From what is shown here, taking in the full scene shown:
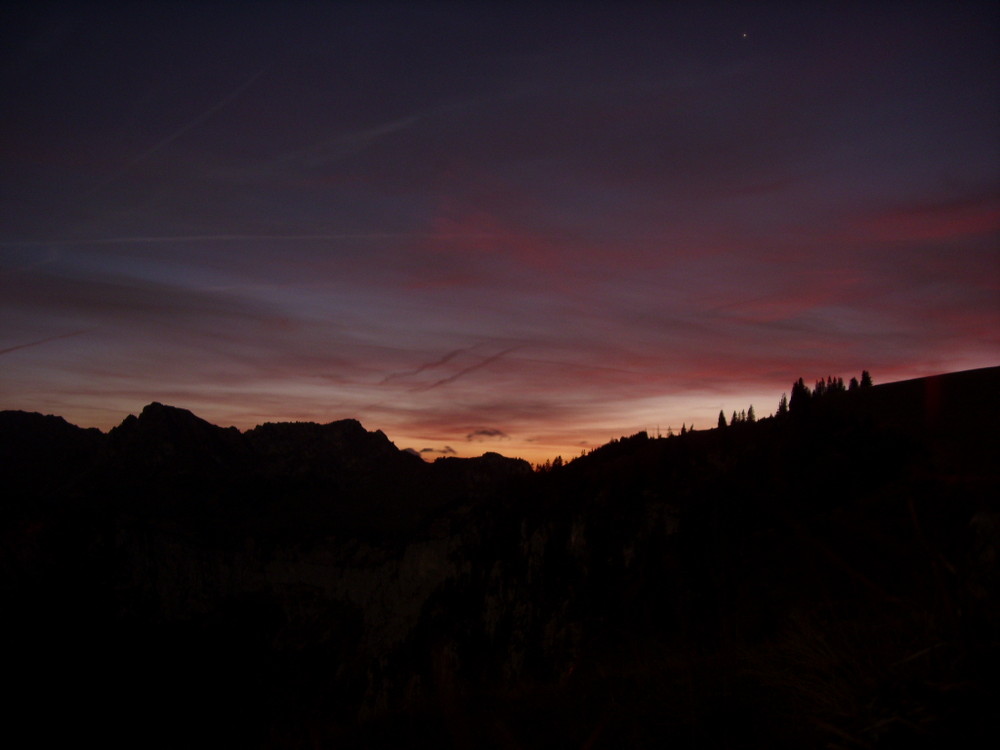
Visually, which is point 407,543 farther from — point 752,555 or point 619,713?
point 619,713

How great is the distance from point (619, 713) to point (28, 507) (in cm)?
16696

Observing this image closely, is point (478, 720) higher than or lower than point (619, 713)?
lower

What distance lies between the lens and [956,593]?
12.4 feet

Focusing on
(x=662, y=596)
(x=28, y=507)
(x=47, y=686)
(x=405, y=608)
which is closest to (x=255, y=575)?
(x=47, y=686)

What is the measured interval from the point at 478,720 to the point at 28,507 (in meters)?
165

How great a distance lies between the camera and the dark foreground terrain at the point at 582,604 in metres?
4.58

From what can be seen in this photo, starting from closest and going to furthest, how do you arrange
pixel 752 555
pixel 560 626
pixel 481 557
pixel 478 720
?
1. pixel 478 720
2. pixel 752 555
3. pixel 560 626
4. pixel 481 557

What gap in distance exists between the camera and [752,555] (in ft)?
114

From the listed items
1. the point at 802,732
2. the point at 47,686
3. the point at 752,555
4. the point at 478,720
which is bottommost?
the point at 47,686

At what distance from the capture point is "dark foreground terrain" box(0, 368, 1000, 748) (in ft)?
15.0

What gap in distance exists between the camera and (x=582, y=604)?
189 ft

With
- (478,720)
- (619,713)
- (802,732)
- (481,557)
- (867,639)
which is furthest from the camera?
(481,557)

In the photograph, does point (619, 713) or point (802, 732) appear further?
point (619, 713)

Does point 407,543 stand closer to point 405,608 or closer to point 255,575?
point 405,608
